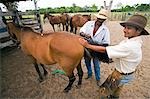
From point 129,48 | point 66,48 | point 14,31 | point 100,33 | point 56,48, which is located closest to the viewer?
point 129,48

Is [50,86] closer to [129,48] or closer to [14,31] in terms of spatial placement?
[14,31]

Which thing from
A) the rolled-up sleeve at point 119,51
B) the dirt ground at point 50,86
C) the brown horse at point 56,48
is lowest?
the dirt ground at point 50,86

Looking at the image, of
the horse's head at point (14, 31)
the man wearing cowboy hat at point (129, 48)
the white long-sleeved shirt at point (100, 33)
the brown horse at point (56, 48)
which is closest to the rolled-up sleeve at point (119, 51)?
the man wearing cowboy hat at point (129, 48)

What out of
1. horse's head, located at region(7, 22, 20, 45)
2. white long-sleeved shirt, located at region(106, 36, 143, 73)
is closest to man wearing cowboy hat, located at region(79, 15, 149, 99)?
white long-sleeved shirt, located at region(106, 36, 143, 73)

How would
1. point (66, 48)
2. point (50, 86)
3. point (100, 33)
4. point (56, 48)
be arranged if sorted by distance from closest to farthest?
point (66, 48)
point (56, 48)
point (100, 33)
point (50, 86)

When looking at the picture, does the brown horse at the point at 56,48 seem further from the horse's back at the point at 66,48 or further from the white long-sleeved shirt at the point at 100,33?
the white long-sleeved shirt at the point at 100,33

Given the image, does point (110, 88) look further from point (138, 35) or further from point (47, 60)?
point (47, 60)

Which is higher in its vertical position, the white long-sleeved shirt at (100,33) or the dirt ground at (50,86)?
the white long-sleeved shirt at (100,33)

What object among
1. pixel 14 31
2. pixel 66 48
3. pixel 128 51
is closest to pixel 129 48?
pixel 128 51

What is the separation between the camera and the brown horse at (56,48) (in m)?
3.25

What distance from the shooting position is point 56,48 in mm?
3365

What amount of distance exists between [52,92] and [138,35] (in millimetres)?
2333

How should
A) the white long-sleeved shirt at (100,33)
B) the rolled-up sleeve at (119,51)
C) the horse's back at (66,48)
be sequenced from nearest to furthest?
the rolled-up sleeve at (119,51), the horse's back at (66,48), the white long-sleeved shirt at (100,33)

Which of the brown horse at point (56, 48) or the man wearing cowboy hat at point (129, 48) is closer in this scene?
the man wearing cowboy hat at point (129, 48)
